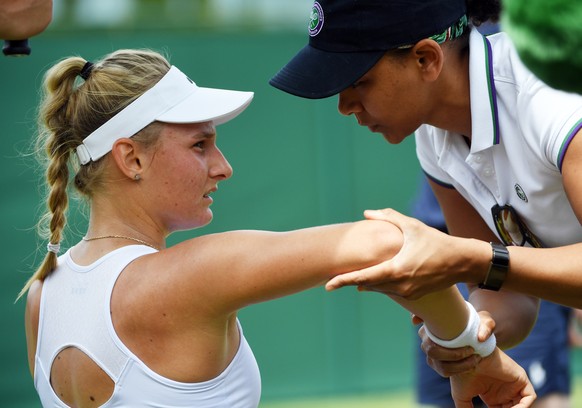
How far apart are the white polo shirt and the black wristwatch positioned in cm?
25

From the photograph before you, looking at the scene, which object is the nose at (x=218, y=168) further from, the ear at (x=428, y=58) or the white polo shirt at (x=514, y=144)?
the white polo shirt at (x=514, y=144)

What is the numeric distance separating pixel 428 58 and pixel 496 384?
82 cm

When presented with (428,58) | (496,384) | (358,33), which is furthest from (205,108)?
(496,384)

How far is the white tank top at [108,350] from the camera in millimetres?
2119

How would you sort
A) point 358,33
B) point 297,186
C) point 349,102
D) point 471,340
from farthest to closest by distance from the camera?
point 297,186 → point 349,102 → point 358,33 → point 471,340

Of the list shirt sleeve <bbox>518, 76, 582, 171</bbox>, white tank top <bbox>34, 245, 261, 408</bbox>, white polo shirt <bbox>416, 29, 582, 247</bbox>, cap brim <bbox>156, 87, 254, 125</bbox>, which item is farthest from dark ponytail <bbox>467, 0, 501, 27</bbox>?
white tank top <bbox>34, 245, 261, 408</bbox>

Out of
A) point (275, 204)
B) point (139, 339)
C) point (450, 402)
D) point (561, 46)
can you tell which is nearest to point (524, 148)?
point (139, 339)

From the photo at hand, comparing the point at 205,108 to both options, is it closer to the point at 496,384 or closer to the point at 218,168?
the point at 218,168

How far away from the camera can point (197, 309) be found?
6.81 feet

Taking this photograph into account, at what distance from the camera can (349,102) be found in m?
2.52

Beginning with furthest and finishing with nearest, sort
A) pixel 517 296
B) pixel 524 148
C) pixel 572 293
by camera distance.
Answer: pixel 517 296 → pixel 524 148 → pixel 572 293

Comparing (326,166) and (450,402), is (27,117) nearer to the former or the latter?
(326,166)

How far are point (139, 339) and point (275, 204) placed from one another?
14.5 ft

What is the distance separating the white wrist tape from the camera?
2283mm
